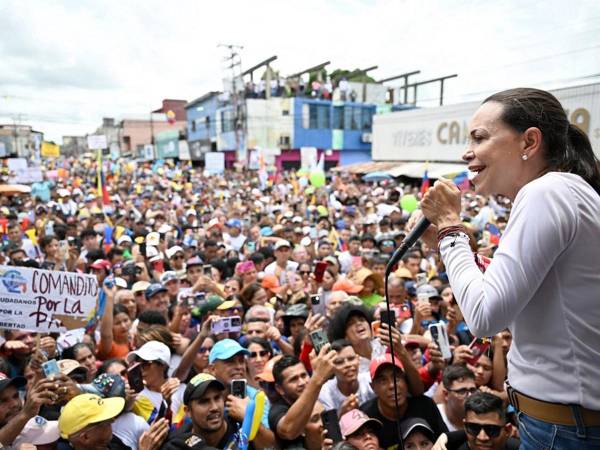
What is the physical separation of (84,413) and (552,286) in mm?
2794

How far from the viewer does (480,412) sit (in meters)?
2.71

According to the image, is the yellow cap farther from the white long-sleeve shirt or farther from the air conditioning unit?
the air conditioning unit

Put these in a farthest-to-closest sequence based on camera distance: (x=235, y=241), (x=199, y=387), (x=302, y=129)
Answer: (x=302, y=129)
(x=235, y=241)
(x=199, y=387)

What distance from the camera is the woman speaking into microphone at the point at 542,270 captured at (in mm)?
1107

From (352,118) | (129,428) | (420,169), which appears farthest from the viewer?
(352,118)

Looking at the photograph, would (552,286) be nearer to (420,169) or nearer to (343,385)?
(343,385)

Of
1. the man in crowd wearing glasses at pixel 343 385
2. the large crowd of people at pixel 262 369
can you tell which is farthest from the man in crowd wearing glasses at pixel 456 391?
the man in crowd wearing glasses at pixel 343 385

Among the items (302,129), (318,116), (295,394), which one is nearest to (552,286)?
(295,394)

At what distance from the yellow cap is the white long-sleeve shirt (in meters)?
2.57

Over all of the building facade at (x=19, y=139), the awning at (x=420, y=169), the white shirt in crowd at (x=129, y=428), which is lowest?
the white shirt in crowd at (x=129, y=428)

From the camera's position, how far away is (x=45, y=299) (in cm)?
405

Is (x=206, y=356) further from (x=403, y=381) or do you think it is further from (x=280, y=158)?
(x=280, y=158)

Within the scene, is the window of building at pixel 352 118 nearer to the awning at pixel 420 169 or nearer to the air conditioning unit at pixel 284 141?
the air conditioning unit at pixel 284 141

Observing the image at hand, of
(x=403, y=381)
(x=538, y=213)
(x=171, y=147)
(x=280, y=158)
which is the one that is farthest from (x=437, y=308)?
(x=171, y=147)
